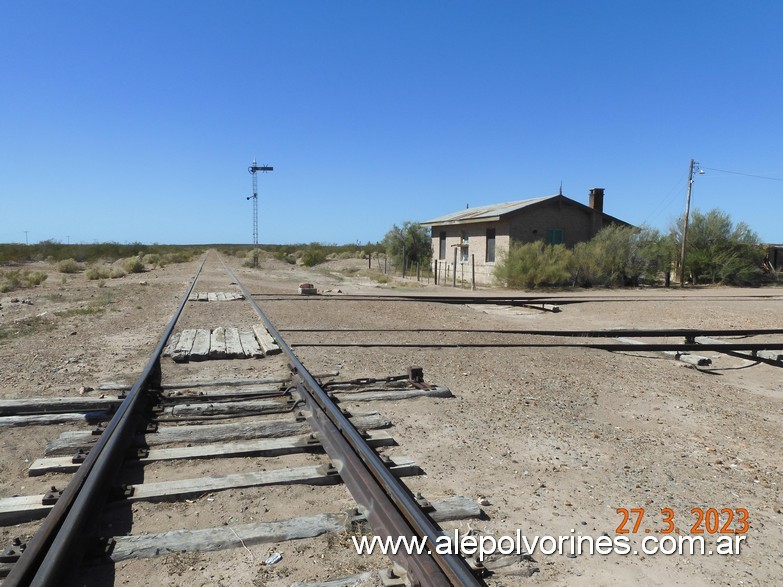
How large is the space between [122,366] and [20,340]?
12.9 feet

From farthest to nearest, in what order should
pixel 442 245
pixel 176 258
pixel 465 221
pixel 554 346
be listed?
pixel 176 258 → pixel 442 245 → pixel 465 221 → pixel 554 346

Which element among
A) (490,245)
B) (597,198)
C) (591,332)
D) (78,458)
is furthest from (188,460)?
(597,198)

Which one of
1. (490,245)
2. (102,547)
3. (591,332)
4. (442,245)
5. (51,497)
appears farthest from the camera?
(442,245)

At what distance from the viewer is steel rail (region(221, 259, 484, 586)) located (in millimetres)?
2791

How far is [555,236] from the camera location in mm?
32156

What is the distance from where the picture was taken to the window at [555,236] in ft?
104

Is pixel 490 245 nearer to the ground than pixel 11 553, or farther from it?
farther from it

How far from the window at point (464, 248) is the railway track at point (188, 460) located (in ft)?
90.0

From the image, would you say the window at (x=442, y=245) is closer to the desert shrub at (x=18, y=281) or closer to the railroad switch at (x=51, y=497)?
the desert shrub at (x=18, y=281)

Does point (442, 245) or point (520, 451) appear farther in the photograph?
point (442, 245)

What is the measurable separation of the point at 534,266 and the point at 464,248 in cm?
681

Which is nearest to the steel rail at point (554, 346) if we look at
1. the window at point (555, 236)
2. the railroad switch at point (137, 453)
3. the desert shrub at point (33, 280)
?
the railroad switch at point (137, 453)

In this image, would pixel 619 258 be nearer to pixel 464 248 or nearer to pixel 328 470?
pixel 464 248

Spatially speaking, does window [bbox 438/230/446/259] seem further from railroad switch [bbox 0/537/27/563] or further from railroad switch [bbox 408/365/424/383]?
railroad switch [bbox 0/537/27/563]
